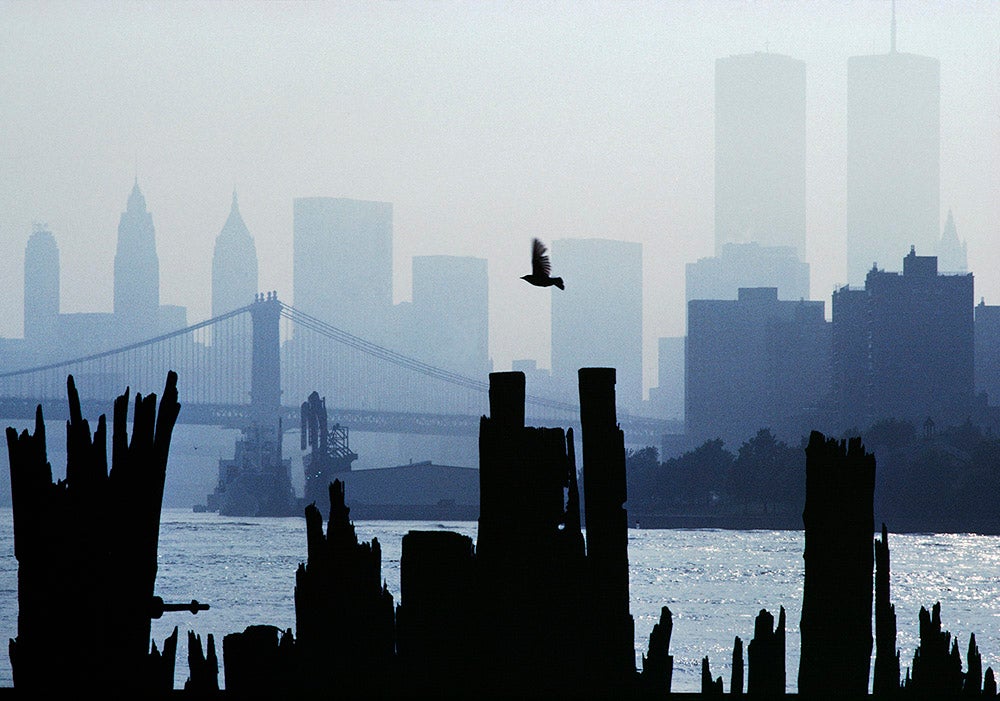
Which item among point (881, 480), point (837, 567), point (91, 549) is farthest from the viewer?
point (881, 480)

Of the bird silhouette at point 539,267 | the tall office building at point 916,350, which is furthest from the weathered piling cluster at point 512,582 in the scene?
the tall office building at point 916,350

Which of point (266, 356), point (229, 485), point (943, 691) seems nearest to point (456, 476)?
point (266, 356)

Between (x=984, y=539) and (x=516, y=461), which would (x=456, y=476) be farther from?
(x=516, y=461)

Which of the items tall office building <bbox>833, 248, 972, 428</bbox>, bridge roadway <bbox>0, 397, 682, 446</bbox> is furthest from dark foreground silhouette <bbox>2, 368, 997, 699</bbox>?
tall office building <bbox>833, 248, 972, 428</bbox>

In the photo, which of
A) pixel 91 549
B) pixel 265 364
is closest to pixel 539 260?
pixel 91 549

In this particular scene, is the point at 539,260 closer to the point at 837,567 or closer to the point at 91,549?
the point at 837,567

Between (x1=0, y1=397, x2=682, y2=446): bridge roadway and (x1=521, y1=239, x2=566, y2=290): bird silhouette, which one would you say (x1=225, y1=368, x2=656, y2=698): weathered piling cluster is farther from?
(x1=0, y1=397, x2=682, y2=446): bridge roadway
